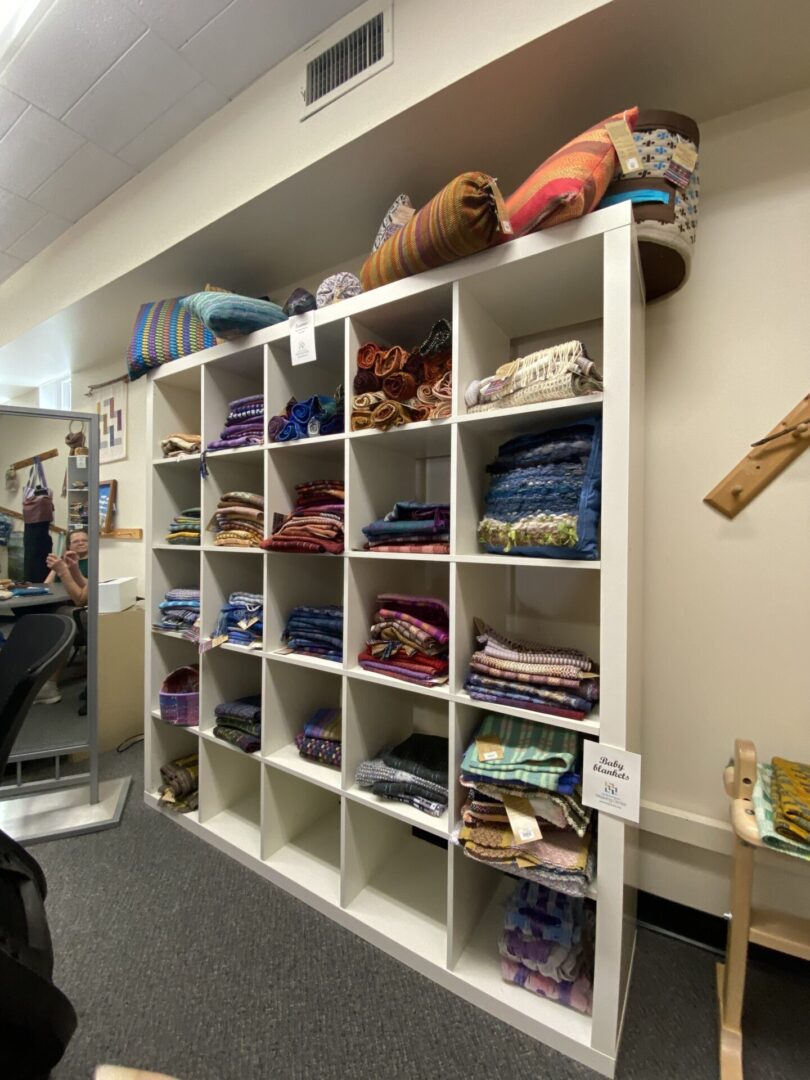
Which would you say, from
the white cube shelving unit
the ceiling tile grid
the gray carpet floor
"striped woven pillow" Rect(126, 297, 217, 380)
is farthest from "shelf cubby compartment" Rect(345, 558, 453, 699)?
the ceiling tile grid

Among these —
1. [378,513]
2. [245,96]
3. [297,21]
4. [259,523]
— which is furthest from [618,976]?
[245,96]

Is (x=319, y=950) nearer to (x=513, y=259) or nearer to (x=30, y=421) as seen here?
(x=513, y=259)

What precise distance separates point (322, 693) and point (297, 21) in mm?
2179

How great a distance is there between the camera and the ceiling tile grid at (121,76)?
1.27m

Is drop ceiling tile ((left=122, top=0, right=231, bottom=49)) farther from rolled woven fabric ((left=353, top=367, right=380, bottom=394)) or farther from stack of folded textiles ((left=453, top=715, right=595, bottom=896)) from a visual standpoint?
stack of folded textiles ((left=453, top=715, right=595, bottom=896))

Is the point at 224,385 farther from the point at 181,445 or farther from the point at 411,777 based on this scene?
the point at 411,777

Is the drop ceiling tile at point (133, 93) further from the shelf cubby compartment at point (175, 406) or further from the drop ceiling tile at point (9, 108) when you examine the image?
the shelf cubby compartment at point (175, 406)

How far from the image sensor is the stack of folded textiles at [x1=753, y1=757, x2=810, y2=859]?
0.86 metres

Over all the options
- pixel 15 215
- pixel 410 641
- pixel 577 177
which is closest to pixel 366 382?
pixel 577 177

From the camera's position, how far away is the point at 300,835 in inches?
66.4

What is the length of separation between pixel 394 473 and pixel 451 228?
2.39ft

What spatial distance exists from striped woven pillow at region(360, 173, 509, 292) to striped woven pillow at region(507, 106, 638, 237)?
0.10 m

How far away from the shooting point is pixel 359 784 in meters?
1.34

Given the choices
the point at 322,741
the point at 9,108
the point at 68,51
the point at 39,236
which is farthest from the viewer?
the point at 39,236
